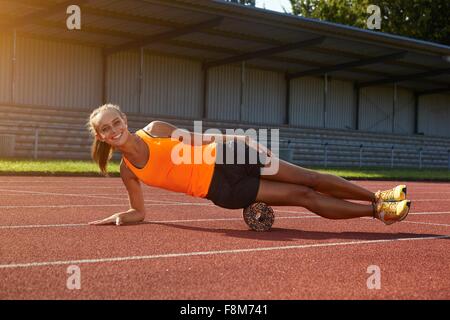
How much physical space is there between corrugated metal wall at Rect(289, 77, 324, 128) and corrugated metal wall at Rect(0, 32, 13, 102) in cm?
1604

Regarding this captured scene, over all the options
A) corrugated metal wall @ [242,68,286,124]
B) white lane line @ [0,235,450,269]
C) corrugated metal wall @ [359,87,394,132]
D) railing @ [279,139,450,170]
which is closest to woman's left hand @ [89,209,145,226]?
white lane line @ [0,235,450,269]

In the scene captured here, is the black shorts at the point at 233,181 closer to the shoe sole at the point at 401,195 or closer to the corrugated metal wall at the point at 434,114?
the shoe sole at the point at 401,195

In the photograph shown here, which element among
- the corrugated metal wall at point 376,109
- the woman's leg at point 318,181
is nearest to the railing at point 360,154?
the corrugated metal wall at point 376,109

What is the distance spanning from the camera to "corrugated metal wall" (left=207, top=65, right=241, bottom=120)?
36281mm

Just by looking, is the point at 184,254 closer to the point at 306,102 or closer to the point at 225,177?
the point at 225,177

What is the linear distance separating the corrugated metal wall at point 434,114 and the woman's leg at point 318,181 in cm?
4075

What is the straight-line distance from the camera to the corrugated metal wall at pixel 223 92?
36281mm

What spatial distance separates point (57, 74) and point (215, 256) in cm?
2691

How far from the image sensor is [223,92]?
36625 millimetres

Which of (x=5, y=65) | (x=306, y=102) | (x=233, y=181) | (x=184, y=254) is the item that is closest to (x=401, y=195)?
(x=233, y=181)

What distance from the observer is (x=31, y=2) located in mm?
23906

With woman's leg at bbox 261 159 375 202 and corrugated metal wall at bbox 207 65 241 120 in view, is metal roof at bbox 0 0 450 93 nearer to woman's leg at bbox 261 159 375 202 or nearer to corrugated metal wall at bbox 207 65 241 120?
corrugated metal wall at bbox 207 65 241 120
